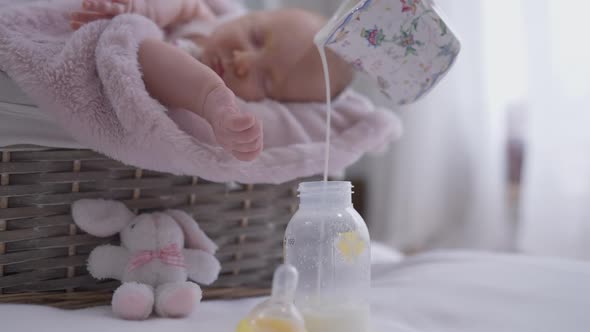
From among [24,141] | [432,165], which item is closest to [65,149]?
[24,141]

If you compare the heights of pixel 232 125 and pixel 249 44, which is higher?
pixel 249 44

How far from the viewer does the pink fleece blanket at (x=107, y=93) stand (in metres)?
0.74

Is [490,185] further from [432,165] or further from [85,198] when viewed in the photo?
[85,198]

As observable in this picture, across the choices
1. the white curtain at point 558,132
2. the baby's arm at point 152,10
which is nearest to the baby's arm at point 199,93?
the baby's arm at point 152,10

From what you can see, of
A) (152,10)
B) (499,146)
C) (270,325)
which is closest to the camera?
(270,325)

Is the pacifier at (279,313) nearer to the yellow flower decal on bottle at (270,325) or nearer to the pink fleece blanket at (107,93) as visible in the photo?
the yellow flower decal on bottle at (270,325)

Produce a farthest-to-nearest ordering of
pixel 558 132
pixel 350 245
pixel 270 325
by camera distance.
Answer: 1. pixel 558 132
2. pixel 350 245
3. pixel 270 325

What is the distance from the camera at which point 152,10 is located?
0.96m

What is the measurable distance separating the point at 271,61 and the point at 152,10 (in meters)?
0.20

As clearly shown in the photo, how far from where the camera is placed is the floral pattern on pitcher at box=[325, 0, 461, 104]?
74cm

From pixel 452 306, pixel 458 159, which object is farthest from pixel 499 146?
pixel 452 306

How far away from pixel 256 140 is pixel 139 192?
0.72ft

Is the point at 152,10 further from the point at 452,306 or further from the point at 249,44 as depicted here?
the point at 452,306

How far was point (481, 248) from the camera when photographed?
1928 mm
